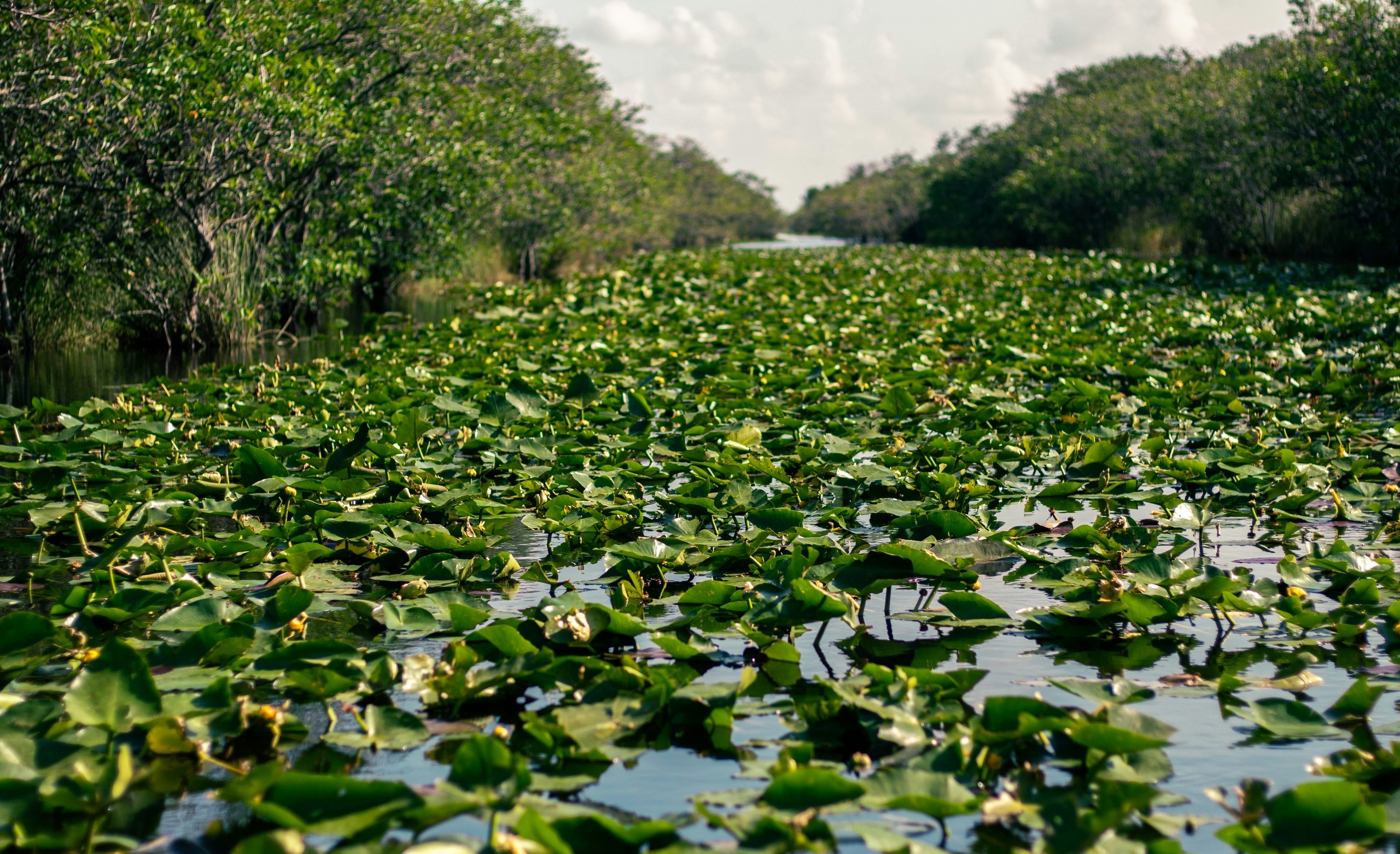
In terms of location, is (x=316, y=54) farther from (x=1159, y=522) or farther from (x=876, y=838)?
(x=876, y=838)

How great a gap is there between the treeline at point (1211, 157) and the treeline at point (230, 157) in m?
13.4

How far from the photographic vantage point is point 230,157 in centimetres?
943

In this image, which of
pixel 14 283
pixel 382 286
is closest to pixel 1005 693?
pixel 14 283

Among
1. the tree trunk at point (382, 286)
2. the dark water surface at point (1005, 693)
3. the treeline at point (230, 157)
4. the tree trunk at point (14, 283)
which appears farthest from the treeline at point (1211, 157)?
the tree trunk at point (14, 283)

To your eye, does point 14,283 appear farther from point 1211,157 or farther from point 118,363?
point 1211,157

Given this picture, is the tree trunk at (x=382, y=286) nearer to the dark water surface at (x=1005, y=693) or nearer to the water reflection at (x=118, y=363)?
the water reflection at (x=118, y=363)

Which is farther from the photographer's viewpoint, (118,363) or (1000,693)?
(118,363)

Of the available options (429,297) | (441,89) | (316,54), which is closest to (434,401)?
(316,54)

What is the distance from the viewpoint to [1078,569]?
315cm

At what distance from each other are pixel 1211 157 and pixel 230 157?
21334 mm

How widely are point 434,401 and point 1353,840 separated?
4.33 meters

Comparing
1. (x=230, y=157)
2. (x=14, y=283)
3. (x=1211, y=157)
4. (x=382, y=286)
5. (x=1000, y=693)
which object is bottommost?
(x=1000, y=693)

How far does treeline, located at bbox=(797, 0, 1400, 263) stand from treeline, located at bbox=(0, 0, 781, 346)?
13363 mm

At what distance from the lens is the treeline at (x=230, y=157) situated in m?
8.02
